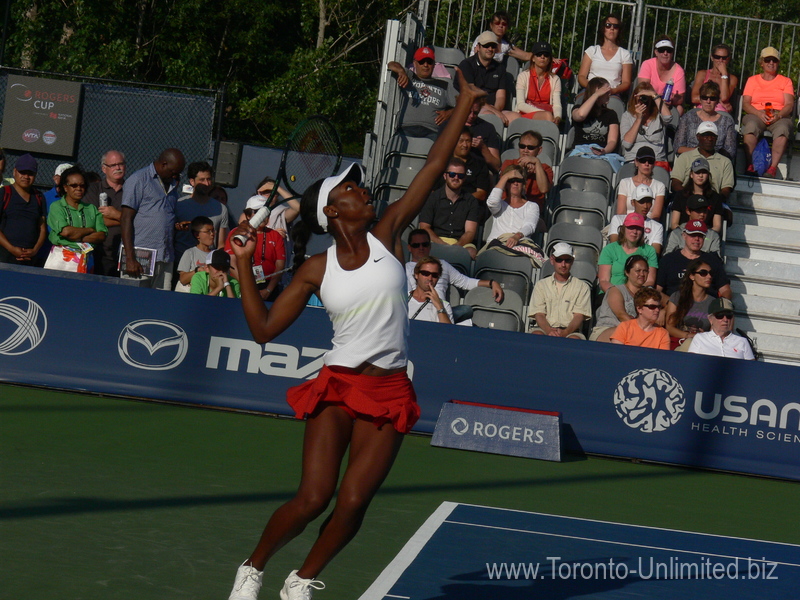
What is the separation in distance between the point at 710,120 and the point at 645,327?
172 inches

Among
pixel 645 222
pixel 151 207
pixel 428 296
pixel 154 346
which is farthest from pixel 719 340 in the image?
pixel 151 207

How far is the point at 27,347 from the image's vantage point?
10.2m

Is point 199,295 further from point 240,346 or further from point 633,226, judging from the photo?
point 633,226

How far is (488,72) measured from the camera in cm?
1430

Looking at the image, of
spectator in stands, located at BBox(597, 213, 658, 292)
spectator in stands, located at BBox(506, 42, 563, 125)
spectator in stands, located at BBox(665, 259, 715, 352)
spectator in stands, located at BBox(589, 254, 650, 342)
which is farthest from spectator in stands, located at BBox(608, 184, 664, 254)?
spectator in stands, located at BBox(506, 42, 563, 125)

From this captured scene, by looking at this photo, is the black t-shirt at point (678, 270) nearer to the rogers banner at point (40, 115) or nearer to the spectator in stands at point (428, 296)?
the spectator in stands at point (428, 296)

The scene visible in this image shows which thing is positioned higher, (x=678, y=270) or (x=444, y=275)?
(x=678, y=270)

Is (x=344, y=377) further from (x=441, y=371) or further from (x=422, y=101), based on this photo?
(x=422, y=101)

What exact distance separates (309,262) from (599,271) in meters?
7.52

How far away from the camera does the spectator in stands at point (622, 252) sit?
38.1 ft

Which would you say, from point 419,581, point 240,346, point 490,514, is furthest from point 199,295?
point 419,581

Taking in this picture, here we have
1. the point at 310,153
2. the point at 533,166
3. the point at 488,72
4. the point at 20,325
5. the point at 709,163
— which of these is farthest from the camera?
the point at 488,72

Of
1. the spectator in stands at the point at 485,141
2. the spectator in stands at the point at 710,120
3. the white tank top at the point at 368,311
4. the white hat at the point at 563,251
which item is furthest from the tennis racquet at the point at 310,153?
the spectator in stands at the point at 710,120

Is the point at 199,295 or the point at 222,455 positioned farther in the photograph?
the point at 199,295
